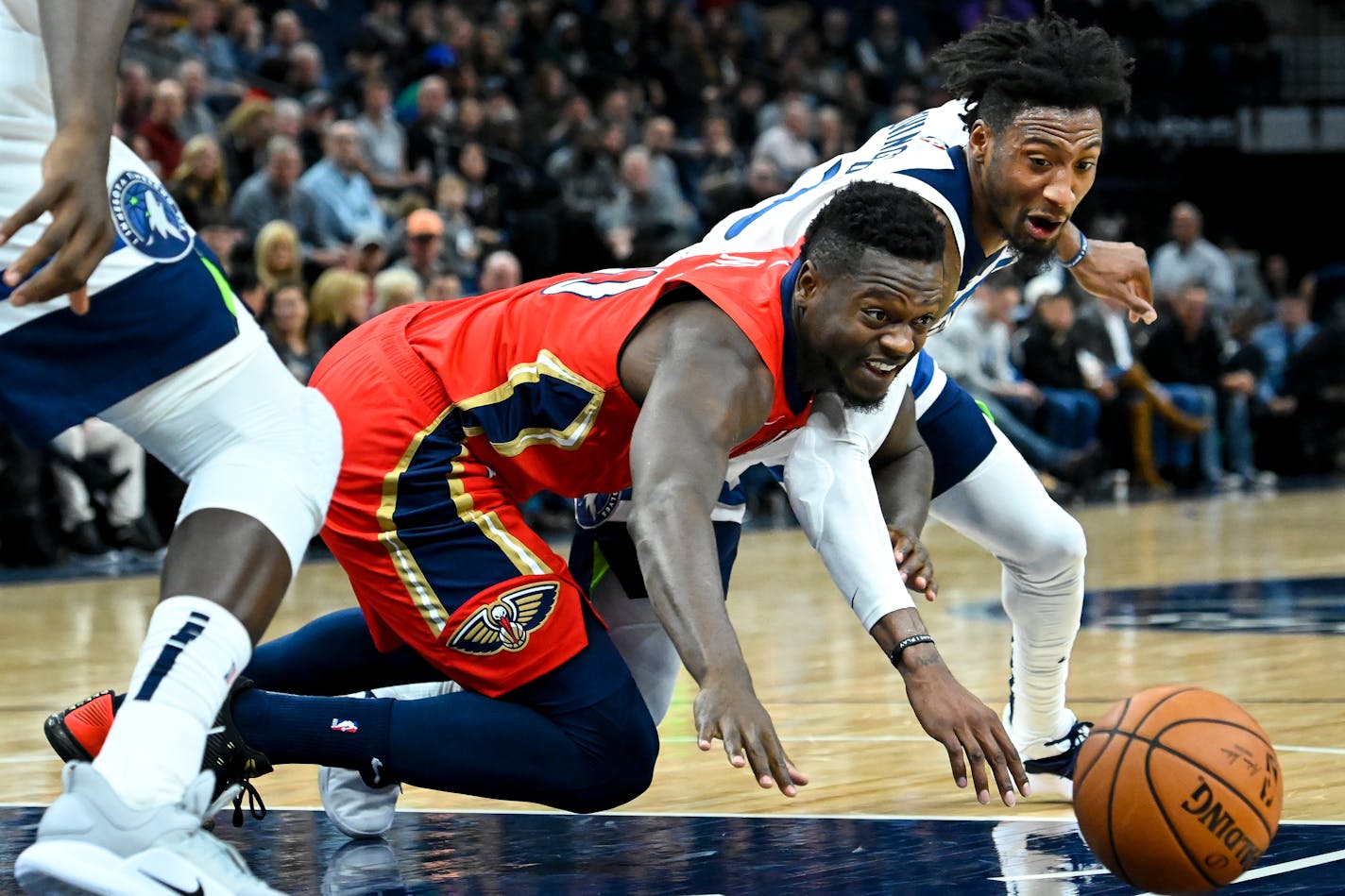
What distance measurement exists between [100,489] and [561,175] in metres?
4.62

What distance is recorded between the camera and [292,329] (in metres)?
10.7

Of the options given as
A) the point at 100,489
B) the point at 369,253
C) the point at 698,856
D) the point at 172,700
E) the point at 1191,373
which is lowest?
the point at 1191,373

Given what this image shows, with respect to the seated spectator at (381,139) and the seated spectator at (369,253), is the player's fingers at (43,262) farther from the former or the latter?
the seated spectator at (381,139)

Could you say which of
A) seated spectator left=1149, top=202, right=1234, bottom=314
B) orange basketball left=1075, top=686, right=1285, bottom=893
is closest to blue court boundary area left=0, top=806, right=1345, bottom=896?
orange basketball left=1075, top=686, right=1285, bottom=893

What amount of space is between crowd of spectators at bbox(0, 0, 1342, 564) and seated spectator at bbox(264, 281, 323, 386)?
0.01 metres

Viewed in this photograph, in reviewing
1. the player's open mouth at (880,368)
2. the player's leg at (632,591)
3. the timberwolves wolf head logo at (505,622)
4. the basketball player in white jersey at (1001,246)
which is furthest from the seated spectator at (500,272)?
the player's open mouth at (880,368)

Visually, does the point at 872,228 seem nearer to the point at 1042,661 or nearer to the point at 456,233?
the point at 1042,661

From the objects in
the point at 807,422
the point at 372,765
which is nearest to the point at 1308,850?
the point at 807,422

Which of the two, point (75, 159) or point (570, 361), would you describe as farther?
point (570, 361)

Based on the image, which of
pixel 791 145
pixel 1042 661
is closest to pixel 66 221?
pixel 1042 661

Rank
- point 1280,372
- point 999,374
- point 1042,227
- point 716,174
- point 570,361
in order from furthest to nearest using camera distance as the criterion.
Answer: point 1280,372 → point 716,174 → point 999,374 → point 1042,227 → point 570,361

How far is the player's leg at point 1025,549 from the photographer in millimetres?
4465

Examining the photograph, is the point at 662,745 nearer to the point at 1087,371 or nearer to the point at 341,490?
the point at 341,490

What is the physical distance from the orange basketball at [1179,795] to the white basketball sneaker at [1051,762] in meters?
1.01
